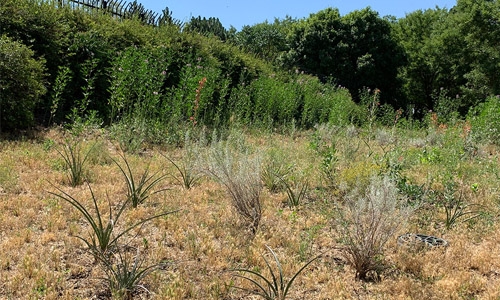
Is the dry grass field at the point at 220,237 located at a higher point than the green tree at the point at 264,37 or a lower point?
lower

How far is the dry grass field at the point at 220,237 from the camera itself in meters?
2.84

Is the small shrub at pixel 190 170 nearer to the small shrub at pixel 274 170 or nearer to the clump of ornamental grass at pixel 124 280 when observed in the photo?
the small shrub at pixel 274 170

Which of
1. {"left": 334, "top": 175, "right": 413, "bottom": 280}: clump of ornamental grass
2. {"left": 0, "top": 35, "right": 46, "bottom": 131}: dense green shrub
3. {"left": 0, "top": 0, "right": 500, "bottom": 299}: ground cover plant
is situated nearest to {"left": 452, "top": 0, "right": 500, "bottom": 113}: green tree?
{"left": 0, "top": 0, "right": 500, "bottom": 299}: ground cover plant

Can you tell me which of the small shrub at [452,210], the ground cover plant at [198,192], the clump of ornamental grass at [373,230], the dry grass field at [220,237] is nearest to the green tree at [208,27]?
the ground cover plant at [198,192]

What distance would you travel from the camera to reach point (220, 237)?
364 centimetres

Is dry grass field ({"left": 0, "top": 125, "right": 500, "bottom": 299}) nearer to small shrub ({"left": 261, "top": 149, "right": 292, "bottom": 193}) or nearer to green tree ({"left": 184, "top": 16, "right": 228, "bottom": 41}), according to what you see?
small shrub ({"left": 261, "top": 149, "right": 292, "bottom": 193})

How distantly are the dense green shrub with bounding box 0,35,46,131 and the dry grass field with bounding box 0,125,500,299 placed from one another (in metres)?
0.69

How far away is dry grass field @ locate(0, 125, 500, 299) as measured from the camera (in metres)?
2.84

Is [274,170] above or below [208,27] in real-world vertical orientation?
below

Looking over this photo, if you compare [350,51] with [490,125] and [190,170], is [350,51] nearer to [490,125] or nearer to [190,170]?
[490,125]

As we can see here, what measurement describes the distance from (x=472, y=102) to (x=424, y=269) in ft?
71.8

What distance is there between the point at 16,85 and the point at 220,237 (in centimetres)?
425

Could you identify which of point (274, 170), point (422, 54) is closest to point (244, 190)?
point (274, 170)

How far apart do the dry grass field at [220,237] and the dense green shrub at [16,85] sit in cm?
69
